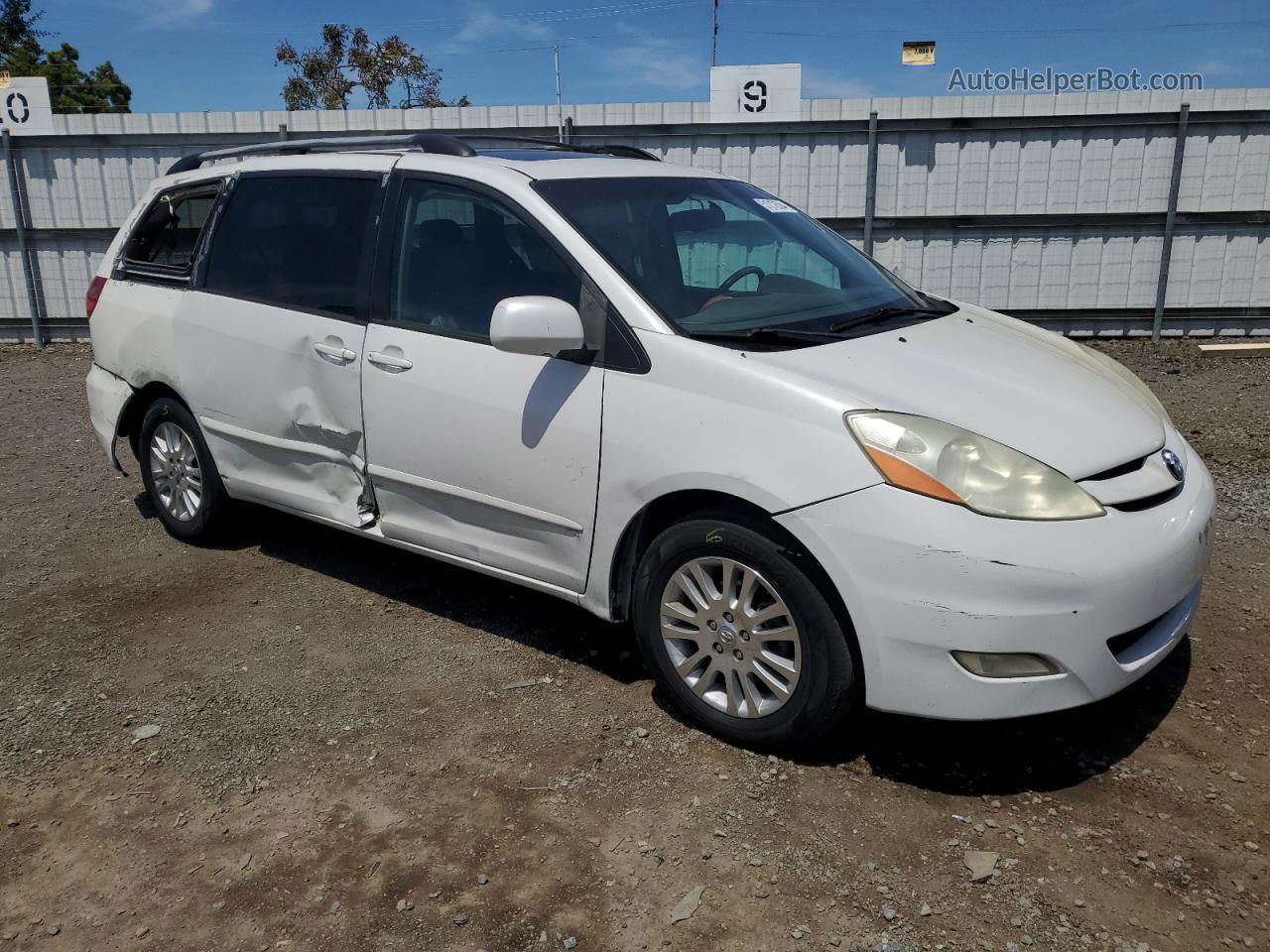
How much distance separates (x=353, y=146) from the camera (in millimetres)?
4578

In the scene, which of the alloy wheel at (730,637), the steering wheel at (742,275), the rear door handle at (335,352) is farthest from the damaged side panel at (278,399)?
the alloy wheel at (730,637)

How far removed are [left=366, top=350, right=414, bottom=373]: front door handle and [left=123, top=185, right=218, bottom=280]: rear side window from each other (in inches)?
58.2

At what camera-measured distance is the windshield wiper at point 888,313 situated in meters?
3.61

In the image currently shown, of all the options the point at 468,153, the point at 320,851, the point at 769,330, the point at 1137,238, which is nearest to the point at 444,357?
the point at 468,153

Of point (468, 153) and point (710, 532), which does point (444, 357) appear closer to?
point (468, 153)

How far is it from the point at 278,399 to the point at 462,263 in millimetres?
1083

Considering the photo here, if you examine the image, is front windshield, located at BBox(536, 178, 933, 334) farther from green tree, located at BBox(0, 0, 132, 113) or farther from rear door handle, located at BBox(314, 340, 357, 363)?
green tree, located at BBox(0, 0, 132, 113)

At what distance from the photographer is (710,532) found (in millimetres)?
3176

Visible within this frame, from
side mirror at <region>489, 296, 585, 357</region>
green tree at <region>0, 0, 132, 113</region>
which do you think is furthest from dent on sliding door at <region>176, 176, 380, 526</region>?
green tree at <region>0, 0, 132, 113</region>

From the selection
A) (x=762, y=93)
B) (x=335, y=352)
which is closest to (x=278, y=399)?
(x=335, y=352)

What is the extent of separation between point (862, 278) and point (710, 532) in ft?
5.19

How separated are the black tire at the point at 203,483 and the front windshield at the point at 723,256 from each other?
2269 millimetres

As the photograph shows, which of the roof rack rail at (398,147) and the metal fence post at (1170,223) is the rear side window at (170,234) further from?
the metal fence post at (1170,223)

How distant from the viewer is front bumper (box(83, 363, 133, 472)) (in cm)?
524
